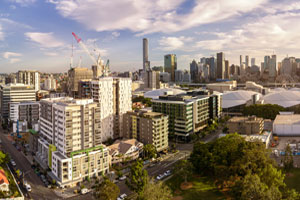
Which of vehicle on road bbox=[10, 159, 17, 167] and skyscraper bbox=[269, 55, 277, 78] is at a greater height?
skyscraper bbox=[269, 55, 277, 78]

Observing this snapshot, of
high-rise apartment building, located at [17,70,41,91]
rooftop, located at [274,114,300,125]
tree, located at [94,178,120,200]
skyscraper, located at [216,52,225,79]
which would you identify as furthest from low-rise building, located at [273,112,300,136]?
skyscraper, located at [216,52,225,79]

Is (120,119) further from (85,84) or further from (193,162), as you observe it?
(193,162)

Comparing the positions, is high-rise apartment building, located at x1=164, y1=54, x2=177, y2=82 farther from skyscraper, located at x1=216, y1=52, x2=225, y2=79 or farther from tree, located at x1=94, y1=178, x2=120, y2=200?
tree, located at x1=94, y1=178, x2=120, y2=200

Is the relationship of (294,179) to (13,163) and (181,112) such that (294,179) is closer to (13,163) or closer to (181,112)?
(181,112)

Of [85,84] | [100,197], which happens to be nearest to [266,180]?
[100,197]

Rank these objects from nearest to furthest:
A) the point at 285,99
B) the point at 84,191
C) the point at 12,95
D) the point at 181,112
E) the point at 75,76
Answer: the point at 84,191 < the point at 181,112 < the point at 12,95 < the point at 75,76 < the point at 285,99

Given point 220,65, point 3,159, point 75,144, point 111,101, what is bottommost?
point 3,159

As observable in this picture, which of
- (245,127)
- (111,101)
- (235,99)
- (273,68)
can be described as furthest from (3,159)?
(273,68)
